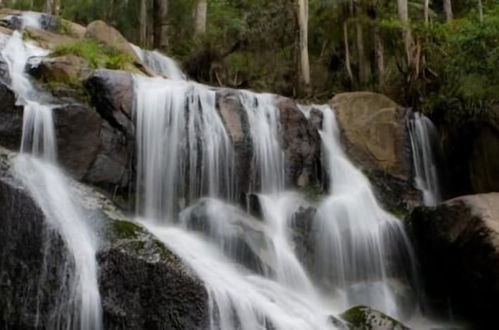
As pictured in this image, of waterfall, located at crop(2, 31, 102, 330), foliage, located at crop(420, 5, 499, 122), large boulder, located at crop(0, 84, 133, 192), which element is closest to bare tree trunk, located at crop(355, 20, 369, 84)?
foliage, located at crop(420, 5, 499, 122)

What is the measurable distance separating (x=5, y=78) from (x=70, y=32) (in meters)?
7.37

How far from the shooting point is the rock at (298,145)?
11734 millimetres

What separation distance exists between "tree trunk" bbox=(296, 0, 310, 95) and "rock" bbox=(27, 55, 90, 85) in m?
6.16

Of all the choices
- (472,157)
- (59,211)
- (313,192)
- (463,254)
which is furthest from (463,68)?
(59,211)

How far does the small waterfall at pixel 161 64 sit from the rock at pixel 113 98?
5306 mm

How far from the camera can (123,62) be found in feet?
41.9

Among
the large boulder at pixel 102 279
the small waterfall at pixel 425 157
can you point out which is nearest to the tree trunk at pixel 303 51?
the small waterfall at pixel 425 157

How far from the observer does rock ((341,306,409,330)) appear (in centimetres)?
776

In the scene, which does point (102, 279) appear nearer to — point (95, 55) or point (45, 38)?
point (95, 55)

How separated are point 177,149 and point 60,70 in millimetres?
2515

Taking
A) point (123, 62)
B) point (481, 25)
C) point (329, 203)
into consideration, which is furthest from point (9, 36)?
point (481, 25)

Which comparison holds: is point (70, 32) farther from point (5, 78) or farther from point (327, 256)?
point (327, 256)

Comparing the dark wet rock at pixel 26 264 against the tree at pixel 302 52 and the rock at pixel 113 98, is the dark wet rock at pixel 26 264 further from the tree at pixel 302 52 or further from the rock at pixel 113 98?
the tree at pixel 302 52

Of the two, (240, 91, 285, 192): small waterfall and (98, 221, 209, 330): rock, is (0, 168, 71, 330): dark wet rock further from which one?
(240, 91, 285, 192): small waterfall
